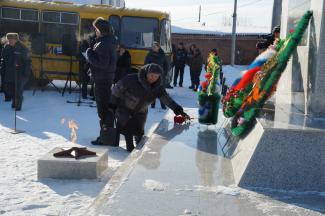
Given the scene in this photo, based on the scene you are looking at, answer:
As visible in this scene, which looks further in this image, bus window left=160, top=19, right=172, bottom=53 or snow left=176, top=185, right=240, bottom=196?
bus window left=160, top=19, right=172, bottom=53

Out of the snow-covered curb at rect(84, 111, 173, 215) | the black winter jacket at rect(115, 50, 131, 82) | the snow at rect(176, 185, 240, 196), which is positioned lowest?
the snow-covered curb at rect(84, 111, 173, 215)

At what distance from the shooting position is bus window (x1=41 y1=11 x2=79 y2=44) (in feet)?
Answer: 44.0

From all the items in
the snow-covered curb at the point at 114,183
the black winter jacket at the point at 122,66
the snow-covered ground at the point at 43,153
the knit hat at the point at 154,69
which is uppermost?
the knit hat at the point at 154,69

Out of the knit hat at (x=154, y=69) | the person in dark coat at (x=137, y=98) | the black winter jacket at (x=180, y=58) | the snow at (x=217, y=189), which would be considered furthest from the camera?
the black winter jacket at (x=180, y=58)

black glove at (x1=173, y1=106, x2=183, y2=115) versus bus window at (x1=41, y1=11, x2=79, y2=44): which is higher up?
bus window at (x1=41, y1=11, x2=79, y2=44)

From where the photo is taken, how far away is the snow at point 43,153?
14.2 feet

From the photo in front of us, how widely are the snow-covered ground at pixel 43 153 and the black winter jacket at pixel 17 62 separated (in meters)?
0.74

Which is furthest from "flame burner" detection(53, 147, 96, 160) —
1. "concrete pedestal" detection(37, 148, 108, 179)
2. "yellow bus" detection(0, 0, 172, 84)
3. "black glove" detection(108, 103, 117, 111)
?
"yellow bus" detection(0, 0, 172, 84)

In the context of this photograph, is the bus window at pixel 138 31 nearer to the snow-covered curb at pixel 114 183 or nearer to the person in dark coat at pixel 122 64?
the person in dark coat at pixel 122 64

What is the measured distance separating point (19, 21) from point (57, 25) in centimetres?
115

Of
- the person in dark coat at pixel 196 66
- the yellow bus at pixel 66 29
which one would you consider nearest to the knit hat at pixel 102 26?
the yellow bus at pixel 66 29

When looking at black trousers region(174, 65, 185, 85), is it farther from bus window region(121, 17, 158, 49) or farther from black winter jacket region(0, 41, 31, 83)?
black winter jacket region(0, 41, 31, 83)

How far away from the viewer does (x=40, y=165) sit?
16.6ft

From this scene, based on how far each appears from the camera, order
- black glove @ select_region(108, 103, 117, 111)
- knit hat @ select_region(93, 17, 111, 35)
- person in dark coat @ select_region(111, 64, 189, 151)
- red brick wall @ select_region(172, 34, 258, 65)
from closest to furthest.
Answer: person in dark coat @ select_region(111, 64, 189, 151) → black glove @ select_region(108, 103, 117, 111) → knit hat @ select_region(93, 17, 111, 35) → red brick wall @ select_region(172, 34, 258, 65)
